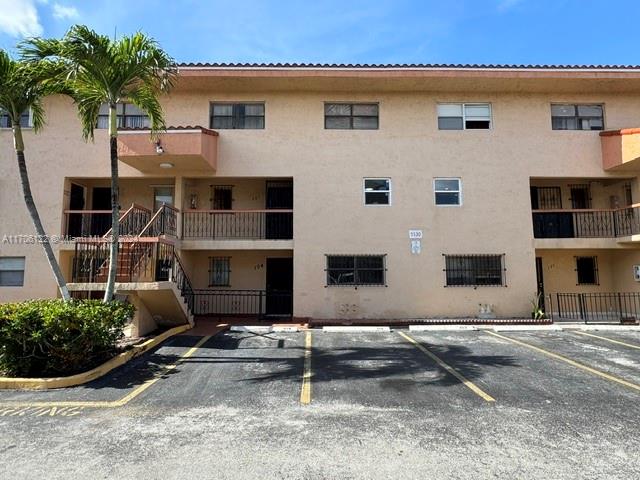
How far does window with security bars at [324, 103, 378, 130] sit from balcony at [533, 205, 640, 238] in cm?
697

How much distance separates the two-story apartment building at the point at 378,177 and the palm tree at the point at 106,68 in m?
4.09

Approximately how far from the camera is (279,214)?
15578 mm

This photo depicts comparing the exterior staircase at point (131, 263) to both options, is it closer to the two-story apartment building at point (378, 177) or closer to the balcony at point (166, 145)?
the two-story apartment building at point (378, 177)

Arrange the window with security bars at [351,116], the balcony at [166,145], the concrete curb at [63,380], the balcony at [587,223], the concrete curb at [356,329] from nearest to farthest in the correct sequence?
the concrete curb at [63,380], the concrete curb at [356,329], the balcony at [166,145], the balcony at [587,223], the window with security bars at [351,116]

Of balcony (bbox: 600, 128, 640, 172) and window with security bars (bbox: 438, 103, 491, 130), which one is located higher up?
window with security bars (bbox: 438, 103, 491, 130)

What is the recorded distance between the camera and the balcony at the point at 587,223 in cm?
1467

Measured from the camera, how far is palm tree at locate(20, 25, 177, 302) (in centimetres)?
798

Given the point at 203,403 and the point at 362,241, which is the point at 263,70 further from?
the point at 203,403

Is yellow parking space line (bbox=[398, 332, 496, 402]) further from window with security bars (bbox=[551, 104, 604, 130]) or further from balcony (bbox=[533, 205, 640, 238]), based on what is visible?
window with security bars (bbox=[551, 104, 604, 130])

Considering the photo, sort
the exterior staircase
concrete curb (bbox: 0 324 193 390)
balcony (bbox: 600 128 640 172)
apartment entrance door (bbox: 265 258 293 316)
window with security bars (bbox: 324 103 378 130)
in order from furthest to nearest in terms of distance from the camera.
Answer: apartment entrance door (bbox: 265 258 293 316) → window with security bars (bbox: 324 103 378 130) → balcony (bbox: 600 128 640 172) → the exterior staircase → concrete curb (bbox: 0 324 193 390)

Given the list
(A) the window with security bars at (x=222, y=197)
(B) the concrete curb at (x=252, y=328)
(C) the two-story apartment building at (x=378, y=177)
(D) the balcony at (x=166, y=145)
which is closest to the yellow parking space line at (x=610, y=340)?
(C) the two-story apartment building at (x=378, y=177)

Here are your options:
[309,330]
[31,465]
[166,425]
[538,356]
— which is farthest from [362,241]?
[31,465]

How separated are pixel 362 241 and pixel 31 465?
37.1 ft

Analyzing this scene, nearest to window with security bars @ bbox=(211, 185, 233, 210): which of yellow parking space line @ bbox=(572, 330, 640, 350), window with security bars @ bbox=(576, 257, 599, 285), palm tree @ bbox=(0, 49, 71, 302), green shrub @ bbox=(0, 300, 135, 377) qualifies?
palm tree @ bbox=(0, 49, 71, 302)
